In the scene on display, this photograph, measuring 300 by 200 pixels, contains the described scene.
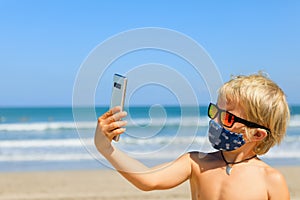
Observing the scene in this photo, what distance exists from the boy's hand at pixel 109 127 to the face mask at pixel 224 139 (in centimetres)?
65

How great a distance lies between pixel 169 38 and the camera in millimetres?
2238

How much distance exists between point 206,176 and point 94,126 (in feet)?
2.76

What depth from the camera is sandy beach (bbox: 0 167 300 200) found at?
9303 millimetres

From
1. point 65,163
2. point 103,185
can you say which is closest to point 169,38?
point 103,185

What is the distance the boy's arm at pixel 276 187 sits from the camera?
260 cm

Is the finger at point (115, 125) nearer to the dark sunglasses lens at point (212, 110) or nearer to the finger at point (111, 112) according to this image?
the finger at point (111, 112)

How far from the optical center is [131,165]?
245 cm

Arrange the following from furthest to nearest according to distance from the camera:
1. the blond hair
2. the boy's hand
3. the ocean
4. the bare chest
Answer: the bare chest → the blond hair → the ocean → the boy's hand

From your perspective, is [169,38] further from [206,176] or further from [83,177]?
[83,177]

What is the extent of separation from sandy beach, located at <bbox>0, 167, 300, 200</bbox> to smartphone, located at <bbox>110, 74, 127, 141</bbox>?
23.3 ft

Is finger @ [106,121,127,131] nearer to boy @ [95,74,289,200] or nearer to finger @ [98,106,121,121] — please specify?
finger @ [98,106,121,121]

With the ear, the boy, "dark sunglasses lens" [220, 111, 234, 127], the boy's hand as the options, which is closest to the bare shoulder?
the boy

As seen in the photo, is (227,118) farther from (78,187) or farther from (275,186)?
(78,187)

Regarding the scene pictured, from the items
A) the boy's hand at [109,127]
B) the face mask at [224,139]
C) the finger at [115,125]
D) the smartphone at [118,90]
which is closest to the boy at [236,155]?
the face mask at [224,139]
